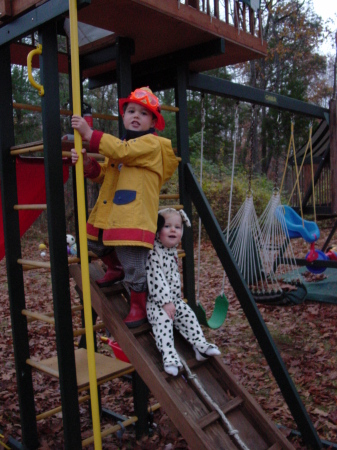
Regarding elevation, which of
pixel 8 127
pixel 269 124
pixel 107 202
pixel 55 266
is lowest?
pixel 55 266

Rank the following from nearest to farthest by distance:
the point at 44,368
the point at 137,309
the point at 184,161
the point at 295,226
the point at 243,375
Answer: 1. the point at 137,309
2. the point at 44,368
3. the point at 184,161
4. the point at 243,375
5. the point at 295,226

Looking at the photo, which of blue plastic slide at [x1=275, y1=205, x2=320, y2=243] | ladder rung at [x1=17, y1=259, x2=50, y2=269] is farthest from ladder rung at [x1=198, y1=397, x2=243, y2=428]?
blue plastic slide at [x1=275, y1=205, x2=320, y2=243]

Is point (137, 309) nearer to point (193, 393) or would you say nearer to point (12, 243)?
point (193, 393)

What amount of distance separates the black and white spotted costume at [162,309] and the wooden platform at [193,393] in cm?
10

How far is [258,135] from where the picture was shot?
18.3 metres

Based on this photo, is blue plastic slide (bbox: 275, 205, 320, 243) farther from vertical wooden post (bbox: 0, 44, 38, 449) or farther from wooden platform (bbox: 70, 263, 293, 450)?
vertical wooden post (bbox: 0, 44, 38, 449)

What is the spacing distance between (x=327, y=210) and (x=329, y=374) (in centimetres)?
307

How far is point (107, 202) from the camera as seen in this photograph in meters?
2.87

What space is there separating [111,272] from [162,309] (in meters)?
0.51

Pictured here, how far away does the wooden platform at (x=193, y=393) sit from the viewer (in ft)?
8.11

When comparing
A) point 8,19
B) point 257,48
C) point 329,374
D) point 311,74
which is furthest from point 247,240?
point 311,74

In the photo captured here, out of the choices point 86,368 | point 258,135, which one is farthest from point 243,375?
point 258,135

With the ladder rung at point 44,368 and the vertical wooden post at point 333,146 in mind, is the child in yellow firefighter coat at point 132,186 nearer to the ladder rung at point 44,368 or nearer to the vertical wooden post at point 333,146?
the ladder rung at point 44,368

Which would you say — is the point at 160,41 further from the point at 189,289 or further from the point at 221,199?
the point at 221,199
